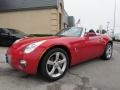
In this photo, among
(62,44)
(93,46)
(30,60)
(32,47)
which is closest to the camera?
(30,60)

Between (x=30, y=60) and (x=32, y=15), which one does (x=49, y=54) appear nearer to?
(x=30, y=60)

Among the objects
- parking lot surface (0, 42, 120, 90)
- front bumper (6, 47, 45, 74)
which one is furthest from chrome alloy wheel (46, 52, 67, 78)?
front bumper (6, 47, 45, 74)

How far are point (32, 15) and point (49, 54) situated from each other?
41.3 ft

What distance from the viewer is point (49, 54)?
14.7 feet

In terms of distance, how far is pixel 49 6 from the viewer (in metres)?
15.8

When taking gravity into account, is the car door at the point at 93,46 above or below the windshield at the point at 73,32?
below

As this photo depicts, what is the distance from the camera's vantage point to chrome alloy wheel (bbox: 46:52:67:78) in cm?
456

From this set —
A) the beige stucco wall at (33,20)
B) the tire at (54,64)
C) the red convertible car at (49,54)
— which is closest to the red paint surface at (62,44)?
the red convertible car at (49,54)

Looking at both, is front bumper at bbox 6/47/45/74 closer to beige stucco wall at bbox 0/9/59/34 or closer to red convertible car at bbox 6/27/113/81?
red convertible car at bbox 6/27/113/81

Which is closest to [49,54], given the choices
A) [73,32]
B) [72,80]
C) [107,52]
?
[72,80]

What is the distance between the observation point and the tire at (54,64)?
441 centimetres

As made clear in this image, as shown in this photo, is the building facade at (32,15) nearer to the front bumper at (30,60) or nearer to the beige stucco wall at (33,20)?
the beige stucco wall at (33,20)

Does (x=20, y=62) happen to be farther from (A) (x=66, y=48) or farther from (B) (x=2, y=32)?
(B) (x=2, y=32)

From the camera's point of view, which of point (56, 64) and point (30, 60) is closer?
point (30, 60)
